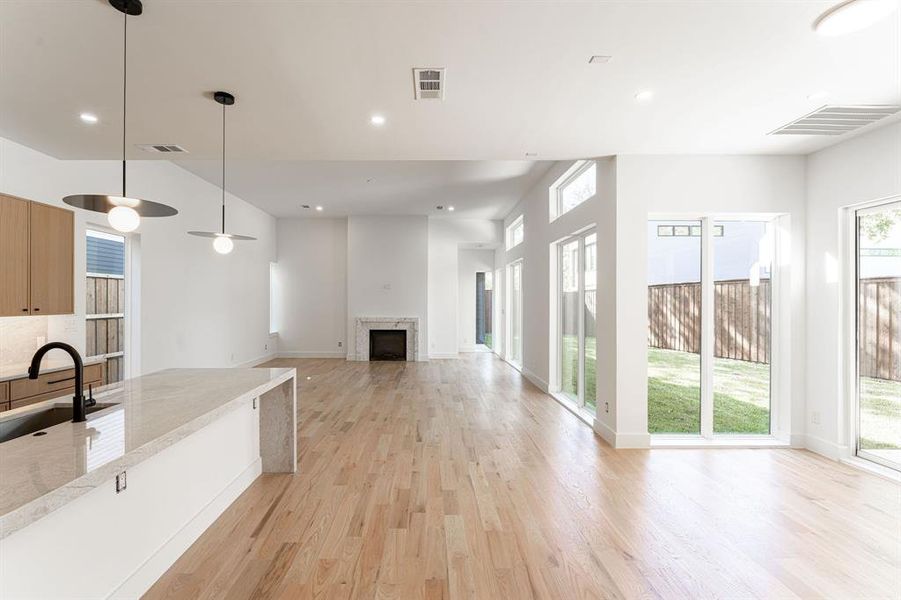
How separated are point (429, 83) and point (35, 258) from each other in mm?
3899

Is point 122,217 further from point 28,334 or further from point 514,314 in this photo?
point 514,314

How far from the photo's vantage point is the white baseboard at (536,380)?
6.38 meters

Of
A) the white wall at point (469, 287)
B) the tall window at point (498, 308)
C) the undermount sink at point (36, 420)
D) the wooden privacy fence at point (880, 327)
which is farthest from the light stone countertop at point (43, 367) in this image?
the white wall at point (469, 287)

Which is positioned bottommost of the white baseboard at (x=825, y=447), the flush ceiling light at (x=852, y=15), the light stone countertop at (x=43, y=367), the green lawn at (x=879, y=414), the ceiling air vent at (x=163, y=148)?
the white baseboard at (x=825, y=447)

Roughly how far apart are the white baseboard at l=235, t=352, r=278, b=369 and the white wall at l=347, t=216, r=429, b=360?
1787 mm

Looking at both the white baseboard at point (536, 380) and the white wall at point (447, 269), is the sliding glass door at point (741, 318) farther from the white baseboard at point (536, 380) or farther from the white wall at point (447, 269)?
the white wall at point (447, 269)

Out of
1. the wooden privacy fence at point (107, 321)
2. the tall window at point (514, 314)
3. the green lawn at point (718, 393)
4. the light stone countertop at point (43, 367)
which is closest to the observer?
the light stone countertop at point (43, 367)

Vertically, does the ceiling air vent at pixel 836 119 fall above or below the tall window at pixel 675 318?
above

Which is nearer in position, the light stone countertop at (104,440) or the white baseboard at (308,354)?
the light stone countertop at (104,440)

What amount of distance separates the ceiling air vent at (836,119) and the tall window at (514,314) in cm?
556

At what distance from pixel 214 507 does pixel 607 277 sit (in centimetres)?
378

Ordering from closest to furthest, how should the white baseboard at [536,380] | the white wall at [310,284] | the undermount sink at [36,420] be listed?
the undermount sink at [36,420]
the white baseboard at [536,380]
the white wall at [310,284]

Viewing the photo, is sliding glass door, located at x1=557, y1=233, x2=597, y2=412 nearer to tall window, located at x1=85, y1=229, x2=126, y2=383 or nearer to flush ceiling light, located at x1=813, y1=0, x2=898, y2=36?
flush ceiling light, located at x1=813, y1=0, x2=898, y2=36

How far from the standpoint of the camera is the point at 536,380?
6.85 m
